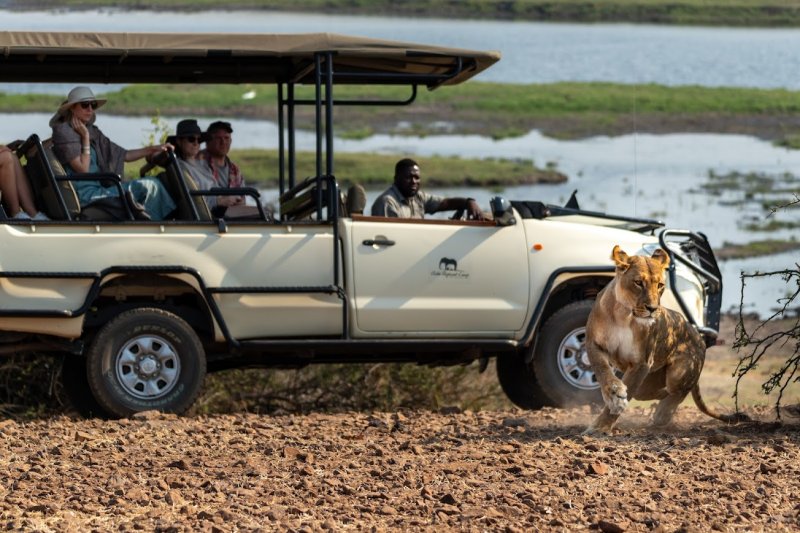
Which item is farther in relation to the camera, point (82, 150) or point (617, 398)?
point (82, 150)

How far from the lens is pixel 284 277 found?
34.0ft

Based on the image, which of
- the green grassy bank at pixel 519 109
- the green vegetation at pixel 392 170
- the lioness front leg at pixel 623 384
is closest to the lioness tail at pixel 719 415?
the lioness front leg at pixel 623 384

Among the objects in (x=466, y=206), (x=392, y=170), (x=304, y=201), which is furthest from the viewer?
(x=392, y=170)

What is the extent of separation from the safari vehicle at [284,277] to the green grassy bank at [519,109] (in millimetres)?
32752

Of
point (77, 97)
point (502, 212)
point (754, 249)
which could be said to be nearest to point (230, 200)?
point (77, 97)

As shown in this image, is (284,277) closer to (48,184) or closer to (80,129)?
(48,184)

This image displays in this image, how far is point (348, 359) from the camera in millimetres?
10922

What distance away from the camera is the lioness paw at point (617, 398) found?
9.09 m

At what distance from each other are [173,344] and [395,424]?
1.38 metres

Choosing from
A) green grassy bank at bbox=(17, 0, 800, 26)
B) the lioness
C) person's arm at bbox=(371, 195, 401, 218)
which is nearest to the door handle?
person's arm at bbox=(371, 195, 401, 218)

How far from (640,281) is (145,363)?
304 cm

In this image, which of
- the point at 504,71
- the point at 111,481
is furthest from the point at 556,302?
the point at 504,71

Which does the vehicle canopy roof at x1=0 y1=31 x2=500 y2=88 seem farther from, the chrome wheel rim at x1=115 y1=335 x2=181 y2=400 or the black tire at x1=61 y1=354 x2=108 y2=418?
the black tire at x1=61 y1=354 x2=108 y2=418

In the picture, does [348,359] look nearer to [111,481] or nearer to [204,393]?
[204,393]
